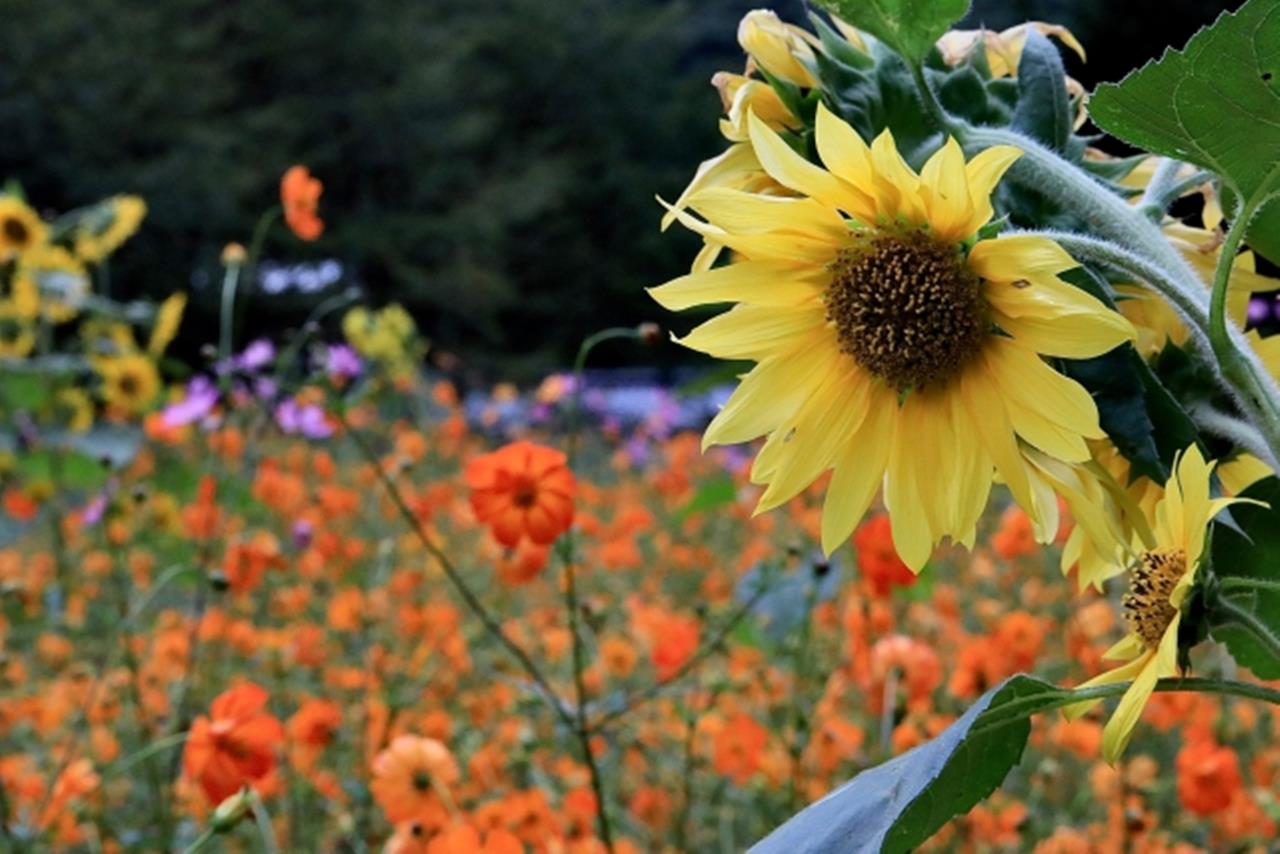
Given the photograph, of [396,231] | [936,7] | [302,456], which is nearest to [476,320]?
[396,231]

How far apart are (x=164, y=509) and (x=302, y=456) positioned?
0.77 meters

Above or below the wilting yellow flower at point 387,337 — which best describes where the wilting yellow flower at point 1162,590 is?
above

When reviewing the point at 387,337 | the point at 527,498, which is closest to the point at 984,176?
the point at 527,498

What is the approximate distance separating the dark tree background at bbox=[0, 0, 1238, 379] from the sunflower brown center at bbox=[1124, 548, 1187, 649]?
29.5 feet

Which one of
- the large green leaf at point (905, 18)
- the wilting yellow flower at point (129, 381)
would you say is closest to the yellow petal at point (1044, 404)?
the large green leaf at point (905, 18)

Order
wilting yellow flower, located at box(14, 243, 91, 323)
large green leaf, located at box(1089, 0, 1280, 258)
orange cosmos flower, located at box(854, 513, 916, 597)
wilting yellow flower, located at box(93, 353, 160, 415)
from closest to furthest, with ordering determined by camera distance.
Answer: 1. large green leaf, located at box(1089, 0, 1280, 258)
2. orange cosmos flower, located at box(854, 513, 916, 597)
3. wilting yellow flower, located at box(14, 243, 91, 323)
4. wilting yellow flower, located at box(93, 353, 160, 415)

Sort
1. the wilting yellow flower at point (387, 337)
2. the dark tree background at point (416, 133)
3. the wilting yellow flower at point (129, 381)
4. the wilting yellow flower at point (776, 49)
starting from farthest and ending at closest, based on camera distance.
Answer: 1. the dark tree background at point (416, 133)
2. the wilting yellow flower at point (387, 337)
3. the wilting yellow flower at point (129, 381)
4. the wilting yellow flower at point (776, 49)

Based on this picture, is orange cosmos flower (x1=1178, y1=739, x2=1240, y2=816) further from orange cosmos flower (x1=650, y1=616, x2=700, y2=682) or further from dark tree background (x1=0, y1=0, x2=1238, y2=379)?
dark tree background (x1=0, y1=0, x2=1238, y2=379)

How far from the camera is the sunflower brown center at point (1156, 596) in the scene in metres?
0.45

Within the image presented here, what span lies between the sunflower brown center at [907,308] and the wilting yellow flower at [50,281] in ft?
5.28

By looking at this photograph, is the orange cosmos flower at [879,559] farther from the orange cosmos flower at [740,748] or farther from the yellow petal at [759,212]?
the yellow petal at [759,212]

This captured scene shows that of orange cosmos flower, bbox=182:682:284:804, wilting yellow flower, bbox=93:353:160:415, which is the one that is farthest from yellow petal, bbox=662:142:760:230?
wilting yellow flower, bbox=93:353:160:415

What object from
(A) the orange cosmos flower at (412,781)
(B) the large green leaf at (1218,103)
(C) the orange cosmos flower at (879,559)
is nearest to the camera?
(B) the large green leaf at (1218,103)

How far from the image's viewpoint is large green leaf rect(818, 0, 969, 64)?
0.45m
